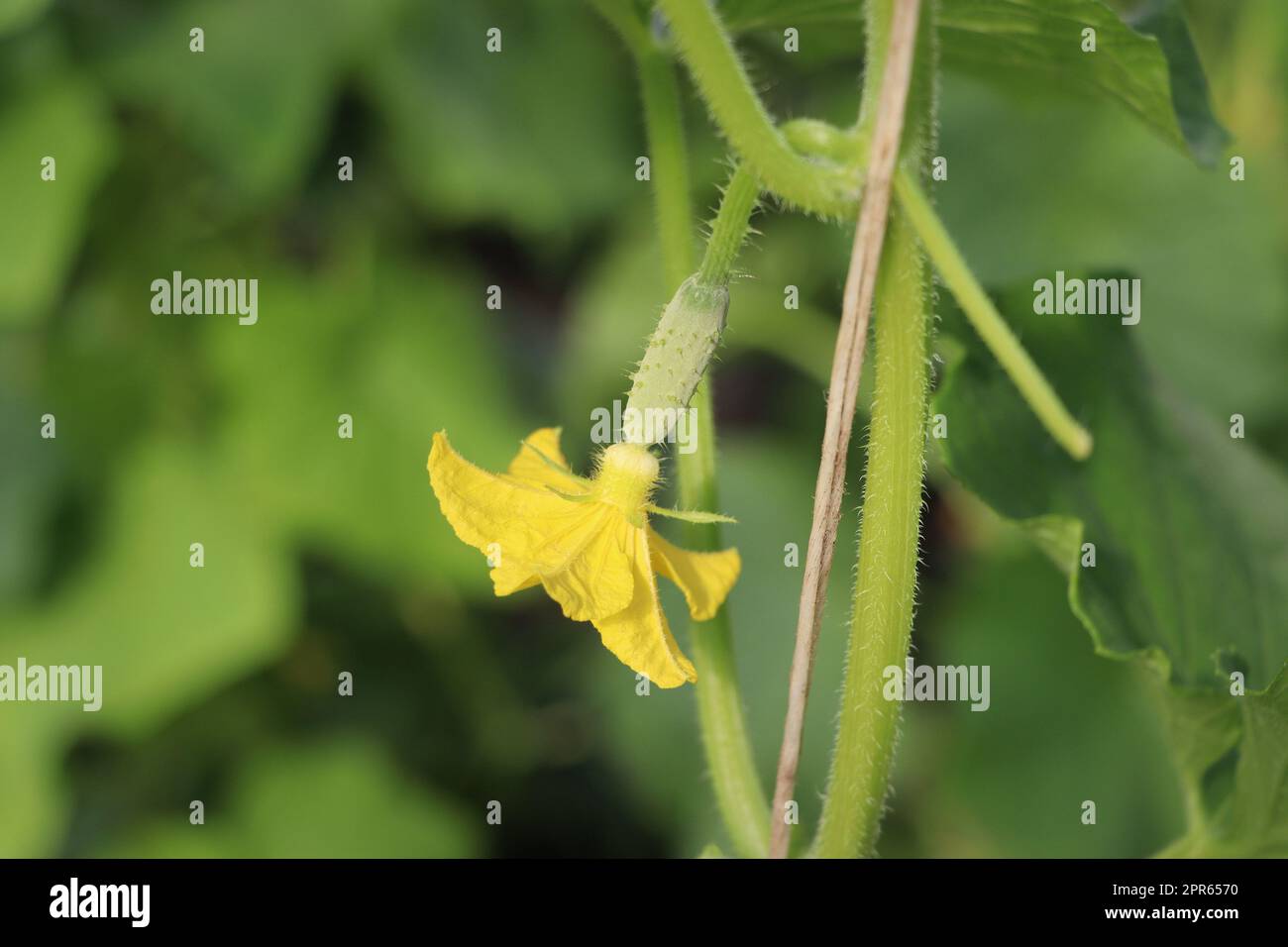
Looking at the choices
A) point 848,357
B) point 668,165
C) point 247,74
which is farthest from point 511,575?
point 247,74

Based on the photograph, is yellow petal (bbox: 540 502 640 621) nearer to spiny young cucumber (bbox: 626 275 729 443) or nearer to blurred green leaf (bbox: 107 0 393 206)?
spiny young cucumber (bbox: 626 275 729 443)

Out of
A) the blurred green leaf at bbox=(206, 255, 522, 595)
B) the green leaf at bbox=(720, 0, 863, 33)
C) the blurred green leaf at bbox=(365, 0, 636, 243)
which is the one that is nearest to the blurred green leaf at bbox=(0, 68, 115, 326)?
the blurred green leaf at bbox=(206, 255, 522, 595)

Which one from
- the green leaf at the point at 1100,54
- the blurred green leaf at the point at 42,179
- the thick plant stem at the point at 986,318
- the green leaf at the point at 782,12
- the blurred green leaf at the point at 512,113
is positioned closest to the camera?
the thick plant stem at the point at 986,318

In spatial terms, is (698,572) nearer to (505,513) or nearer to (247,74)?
(505,513)

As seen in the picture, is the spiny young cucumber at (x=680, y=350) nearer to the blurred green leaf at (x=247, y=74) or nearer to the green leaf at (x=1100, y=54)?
the green leaf at (x=1100, y=54)

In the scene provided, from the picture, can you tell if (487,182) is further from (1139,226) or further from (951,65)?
(951,65)

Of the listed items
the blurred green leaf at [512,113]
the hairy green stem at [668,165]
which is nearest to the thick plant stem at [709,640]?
the hairy green stem at [668,165]

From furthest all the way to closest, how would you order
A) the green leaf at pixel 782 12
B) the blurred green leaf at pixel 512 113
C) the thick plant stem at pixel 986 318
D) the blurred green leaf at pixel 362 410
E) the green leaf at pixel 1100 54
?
the blurred green leaf at pixel 512 113, the blurred green leaf at pixel 362 410, the green leaf at pixel 782 12, the green leaf at pixel 1100 54, the thick plant stem at pixel 986 318
